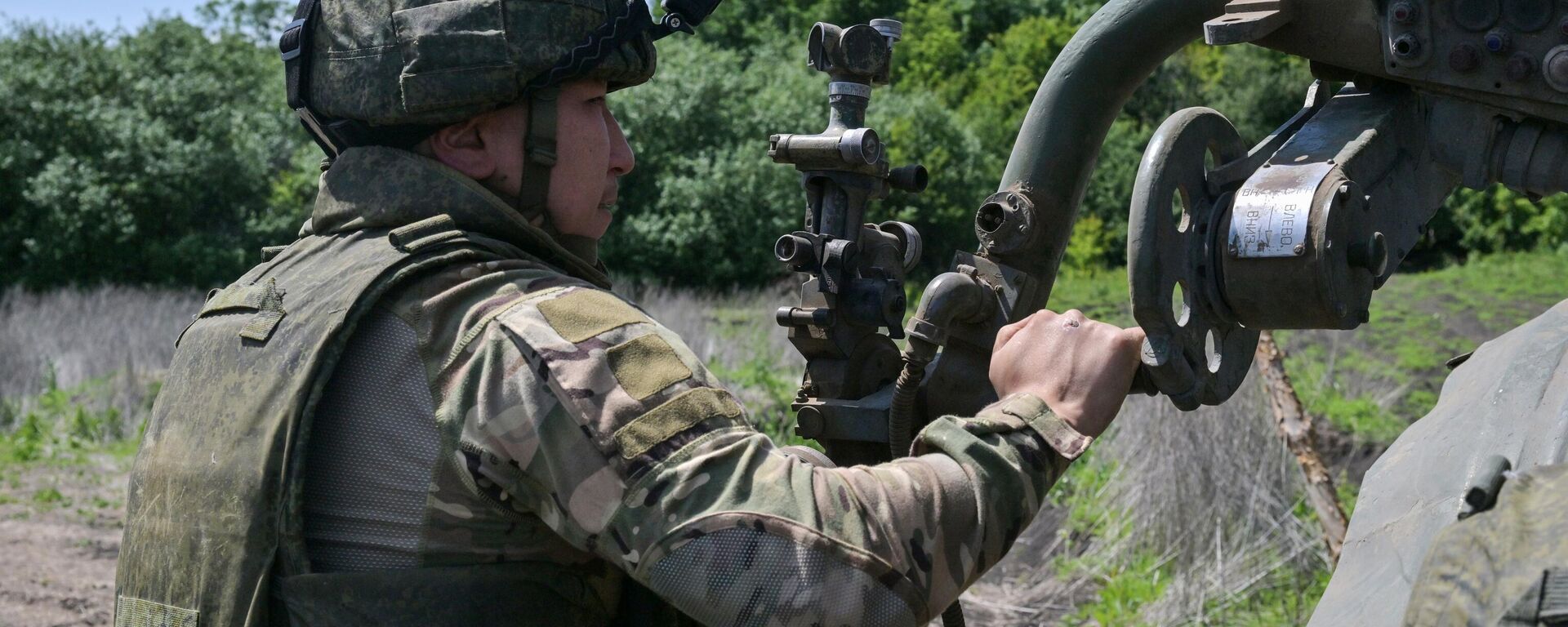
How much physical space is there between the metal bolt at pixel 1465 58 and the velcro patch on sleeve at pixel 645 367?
1545 mm

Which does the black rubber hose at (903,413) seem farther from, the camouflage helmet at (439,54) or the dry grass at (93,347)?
the dry grass at (93,347)

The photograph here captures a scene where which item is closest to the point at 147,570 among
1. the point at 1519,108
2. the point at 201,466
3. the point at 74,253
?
the point at 201,466

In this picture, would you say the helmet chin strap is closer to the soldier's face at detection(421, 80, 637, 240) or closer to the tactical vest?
the soldier's face at detection(421, 80, 637, 240)

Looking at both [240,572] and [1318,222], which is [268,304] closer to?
[240,572]

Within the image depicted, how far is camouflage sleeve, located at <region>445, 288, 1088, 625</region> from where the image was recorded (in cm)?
197

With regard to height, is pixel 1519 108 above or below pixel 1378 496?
above

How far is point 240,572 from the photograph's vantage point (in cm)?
214

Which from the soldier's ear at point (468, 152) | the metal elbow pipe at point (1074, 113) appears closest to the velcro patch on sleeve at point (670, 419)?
the soldier's ear at point (468, 152)

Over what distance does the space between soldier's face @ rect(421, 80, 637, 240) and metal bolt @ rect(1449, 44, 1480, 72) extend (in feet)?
4.97

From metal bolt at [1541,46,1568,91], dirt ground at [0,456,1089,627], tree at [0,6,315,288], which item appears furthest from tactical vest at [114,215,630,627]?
tree at [0,6,315,288]

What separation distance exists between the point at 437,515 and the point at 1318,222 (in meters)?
1.52

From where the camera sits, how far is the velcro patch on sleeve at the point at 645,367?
2.04 meters

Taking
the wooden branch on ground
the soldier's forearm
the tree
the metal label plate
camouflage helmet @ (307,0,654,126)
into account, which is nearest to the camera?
the soldier's forearm

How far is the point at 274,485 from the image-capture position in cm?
212
